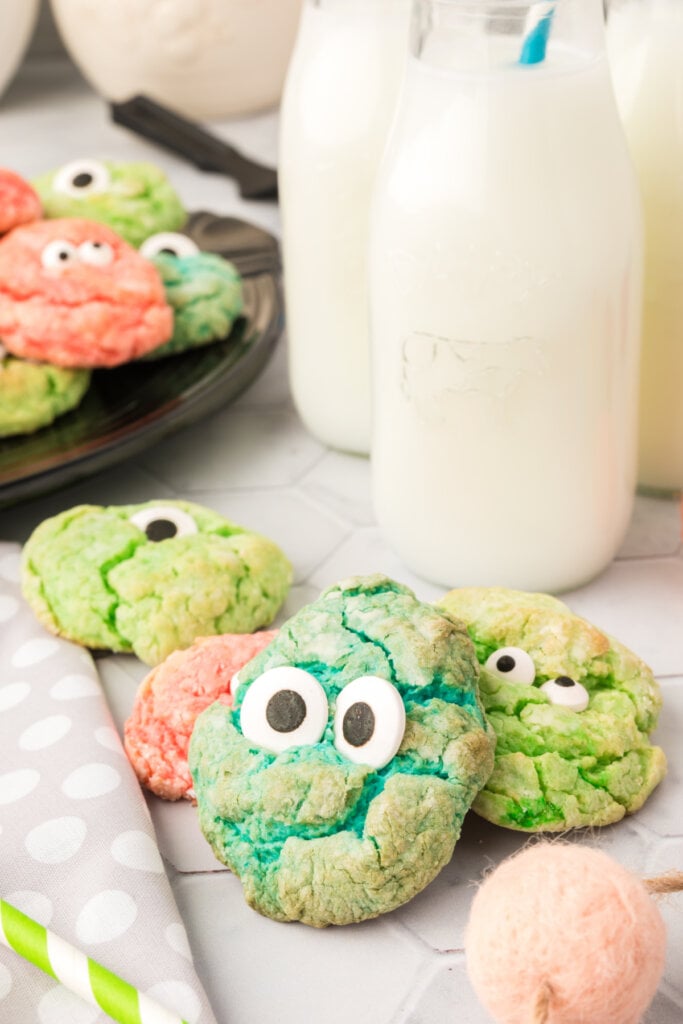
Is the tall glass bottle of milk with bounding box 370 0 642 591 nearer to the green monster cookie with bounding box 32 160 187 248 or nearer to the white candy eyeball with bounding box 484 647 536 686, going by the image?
the white candy eyeball with bounding box 484 647 536 686

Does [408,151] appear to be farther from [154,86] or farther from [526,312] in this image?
[154,86]

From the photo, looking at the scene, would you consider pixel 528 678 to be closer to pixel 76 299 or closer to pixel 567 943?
pixel 567 943

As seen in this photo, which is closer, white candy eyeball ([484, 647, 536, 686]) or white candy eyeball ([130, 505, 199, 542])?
white candy eyeball ([484, 647, 536, 686])

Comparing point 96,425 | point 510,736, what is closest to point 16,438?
point 96,425

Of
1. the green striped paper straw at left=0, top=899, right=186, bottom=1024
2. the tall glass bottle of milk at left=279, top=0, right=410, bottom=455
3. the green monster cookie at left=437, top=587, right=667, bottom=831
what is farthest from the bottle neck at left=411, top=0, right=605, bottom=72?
the green striped paper straw at left=0, top=899, right=186, bottom=1024

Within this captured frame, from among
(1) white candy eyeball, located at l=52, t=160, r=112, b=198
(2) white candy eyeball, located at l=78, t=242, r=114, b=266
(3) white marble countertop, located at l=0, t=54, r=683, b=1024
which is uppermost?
(2) white candy eyeball, located at l=78, t=242, r=114, b=266

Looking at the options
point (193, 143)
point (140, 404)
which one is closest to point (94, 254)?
point (140, 404)

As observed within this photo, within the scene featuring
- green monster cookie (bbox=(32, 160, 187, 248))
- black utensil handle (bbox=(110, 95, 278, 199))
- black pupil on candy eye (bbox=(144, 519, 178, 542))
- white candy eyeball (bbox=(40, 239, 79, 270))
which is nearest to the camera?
black pupil on candy eye (bbox=(144, 519, 178, 542))
